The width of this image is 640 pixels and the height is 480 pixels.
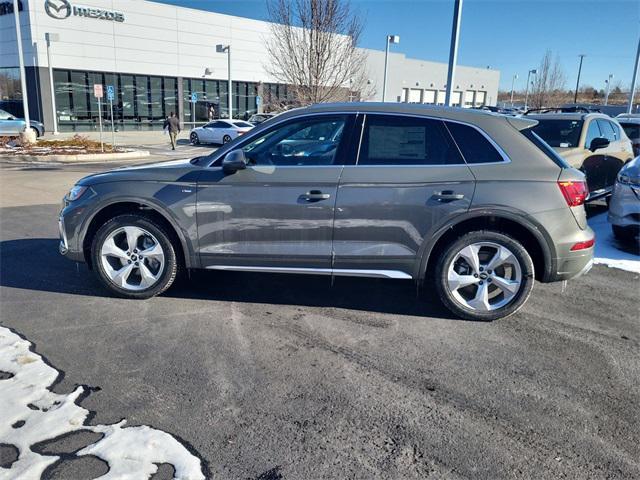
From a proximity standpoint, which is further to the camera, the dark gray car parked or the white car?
the white car

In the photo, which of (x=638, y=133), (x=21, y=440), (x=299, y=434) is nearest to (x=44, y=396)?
(x=21, y=440)

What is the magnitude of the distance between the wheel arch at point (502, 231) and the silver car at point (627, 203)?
3012 mm

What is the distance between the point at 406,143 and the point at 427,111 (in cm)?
35

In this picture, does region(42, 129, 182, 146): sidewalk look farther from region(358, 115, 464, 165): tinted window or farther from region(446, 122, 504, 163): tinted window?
region(446, 122, 504, 163): tinted window

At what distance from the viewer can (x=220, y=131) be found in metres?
27.0

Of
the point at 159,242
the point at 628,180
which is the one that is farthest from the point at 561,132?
the point at 159,242

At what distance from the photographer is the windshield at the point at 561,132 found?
8.40 metres

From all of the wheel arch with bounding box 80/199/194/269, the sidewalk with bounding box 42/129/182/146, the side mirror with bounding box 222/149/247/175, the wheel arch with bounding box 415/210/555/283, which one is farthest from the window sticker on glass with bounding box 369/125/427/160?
the sidewalk with bounding box 42/129/182/146

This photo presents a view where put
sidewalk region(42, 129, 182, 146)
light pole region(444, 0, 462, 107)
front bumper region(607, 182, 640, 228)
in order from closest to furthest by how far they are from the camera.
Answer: front bumper region(607, 182, 640, 228) → light pole region(444, 0, 462, 107) → sidewalk region(42, 129, 182, 146)

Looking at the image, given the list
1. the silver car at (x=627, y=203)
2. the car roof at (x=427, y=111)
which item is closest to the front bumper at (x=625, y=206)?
the silver car at (x=627, y=203)

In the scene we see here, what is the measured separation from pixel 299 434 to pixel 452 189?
7.77 feet

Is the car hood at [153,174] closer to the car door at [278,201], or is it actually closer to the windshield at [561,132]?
the car door at [278,201]

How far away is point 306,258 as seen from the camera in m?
4.42

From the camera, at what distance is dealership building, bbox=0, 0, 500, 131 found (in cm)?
2970
